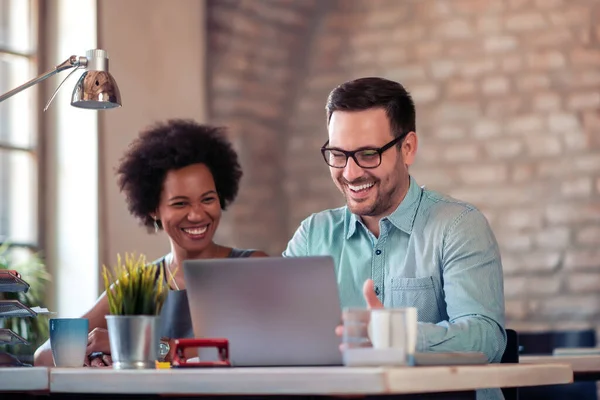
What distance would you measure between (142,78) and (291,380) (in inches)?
132

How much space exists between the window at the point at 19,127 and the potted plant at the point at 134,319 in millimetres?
2674

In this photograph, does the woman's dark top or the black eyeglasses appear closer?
the black eyeglasses

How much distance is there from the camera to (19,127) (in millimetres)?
4582

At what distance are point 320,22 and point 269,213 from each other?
1.03 m

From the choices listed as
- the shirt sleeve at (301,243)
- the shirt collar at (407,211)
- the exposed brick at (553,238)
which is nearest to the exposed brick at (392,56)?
the exposed brick at (553,238)

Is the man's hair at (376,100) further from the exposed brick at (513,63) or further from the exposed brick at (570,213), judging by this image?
the exposed brick at (513,63)

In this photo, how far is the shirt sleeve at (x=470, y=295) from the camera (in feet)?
6.95

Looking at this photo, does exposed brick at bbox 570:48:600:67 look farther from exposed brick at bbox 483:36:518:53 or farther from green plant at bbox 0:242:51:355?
green plant at bbox 0:242:51:355

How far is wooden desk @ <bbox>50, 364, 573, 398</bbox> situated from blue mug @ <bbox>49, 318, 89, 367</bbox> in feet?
1.16

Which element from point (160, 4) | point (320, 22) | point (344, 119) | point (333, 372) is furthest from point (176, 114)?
point (333, 372)

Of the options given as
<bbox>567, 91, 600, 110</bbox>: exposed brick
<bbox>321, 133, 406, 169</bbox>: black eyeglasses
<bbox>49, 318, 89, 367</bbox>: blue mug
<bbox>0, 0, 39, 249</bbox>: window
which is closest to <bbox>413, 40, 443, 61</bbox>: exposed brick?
<bbox>567, 91, 600, 110</bbox>: exposed brick

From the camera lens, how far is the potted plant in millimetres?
1921

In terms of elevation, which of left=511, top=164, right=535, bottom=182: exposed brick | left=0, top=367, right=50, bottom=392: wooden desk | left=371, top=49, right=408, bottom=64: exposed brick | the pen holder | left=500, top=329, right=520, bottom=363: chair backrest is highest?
left=371, top=49, right=408, bottom=64: exposed brick

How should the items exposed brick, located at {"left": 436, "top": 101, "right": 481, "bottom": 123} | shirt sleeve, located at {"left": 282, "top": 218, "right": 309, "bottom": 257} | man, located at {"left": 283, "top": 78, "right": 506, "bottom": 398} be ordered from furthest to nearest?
exposed brick, located at {"left": 436, "top": 101, "right": 481, "bottom": 123}
shirt sleeve, located at {"left": 282, "top": 218, "right": 309, "bottom": 257}
man, located at {"left": 283, "top": 78, "right": 506, "bottom": 398}
